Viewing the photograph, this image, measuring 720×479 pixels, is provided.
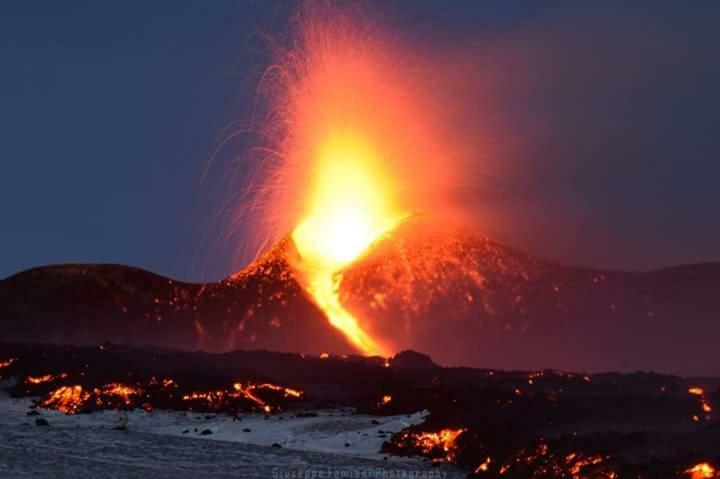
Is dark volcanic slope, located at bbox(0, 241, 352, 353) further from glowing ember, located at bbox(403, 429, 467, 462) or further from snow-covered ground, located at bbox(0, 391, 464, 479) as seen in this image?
glowing ember, located at bbox(403, 429, 467, 462)

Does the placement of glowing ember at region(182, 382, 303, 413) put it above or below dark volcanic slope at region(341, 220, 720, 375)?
below

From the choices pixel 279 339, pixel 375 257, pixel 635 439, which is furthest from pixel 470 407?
pixel 375 257

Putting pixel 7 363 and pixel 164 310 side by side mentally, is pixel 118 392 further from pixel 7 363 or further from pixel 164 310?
pixel 164 310

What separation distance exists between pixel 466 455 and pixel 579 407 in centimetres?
733

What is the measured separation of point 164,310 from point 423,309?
39.1 metres

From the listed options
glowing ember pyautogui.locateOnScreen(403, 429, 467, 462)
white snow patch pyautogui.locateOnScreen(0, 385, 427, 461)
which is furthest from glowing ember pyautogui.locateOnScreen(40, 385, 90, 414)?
glowing ember pyautogui.locateOnScreen(403, 429, 467, 462)

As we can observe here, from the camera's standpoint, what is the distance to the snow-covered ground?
25094 mm

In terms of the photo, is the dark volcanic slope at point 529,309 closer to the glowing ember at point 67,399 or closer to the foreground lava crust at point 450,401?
the foreground lava crust at point 450,401

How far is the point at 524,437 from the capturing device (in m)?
28.2

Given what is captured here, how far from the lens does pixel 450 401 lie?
3884 cm

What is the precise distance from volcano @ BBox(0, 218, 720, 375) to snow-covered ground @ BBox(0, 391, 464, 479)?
7246 centimetres

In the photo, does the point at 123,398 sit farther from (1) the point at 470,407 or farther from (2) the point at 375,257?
(2) the point at 375,257

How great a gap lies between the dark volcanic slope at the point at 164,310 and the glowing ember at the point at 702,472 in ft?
289

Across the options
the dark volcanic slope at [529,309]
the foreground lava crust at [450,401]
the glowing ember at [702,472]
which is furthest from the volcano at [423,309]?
the glowing ember at [702,472]
